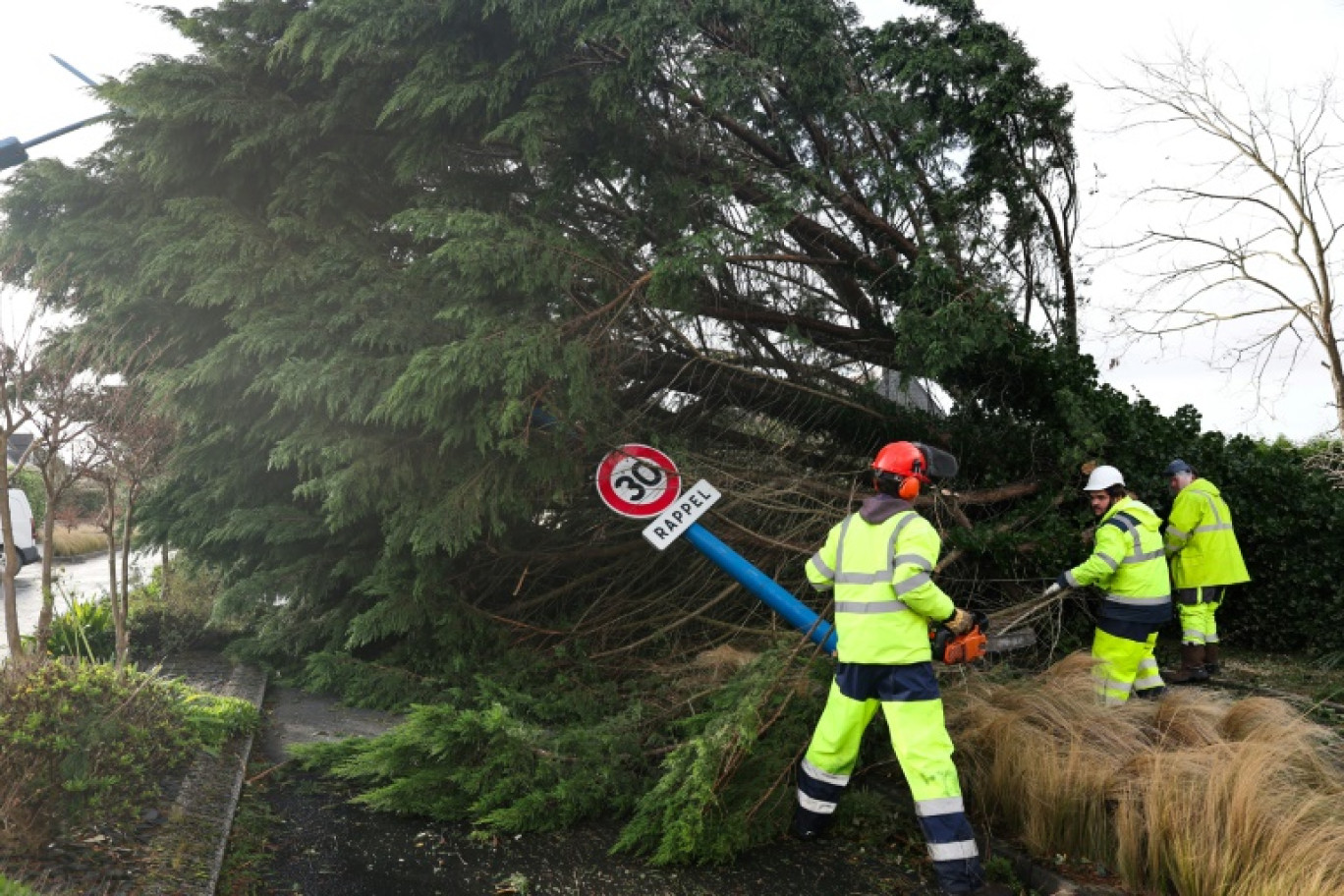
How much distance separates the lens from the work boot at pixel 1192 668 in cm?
764

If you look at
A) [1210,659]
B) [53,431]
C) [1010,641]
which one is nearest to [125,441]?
[53,431]

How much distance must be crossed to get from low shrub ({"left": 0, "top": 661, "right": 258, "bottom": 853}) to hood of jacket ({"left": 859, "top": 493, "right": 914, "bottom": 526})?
372 centimetres

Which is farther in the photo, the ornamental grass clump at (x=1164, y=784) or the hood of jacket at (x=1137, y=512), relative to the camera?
the hood of jacket at (x=1137, y=512)

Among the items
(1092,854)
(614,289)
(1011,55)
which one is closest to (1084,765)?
(1092,854)

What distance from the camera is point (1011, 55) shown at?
27.1 feet

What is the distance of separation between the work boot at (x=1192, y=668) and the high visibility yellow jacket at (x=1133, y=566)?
4.99 ft

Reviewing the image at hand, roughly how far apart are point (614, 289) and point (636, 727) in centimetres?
303

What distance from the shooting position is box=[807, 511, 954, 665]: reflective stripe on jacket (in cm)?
434

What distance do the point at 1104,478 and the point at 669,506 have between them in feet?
9.93

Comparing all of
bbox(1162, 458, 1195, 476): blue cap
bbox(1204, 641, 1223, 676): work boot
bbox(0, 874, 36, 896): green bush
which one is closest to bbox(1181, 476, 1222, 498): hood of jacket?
bbox(1162, 458, 1195, 476): blue cap

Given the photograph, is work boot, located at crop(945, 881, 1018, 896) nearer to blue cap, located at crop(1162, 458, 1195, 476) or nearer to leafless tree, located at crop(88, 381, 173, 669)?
blue cap, located at crop(1162, 458, 1195, 476)

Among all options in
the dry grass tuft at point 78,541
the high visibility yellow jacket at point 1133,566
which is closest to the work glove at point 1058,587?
the high visibility yellow jacket at point 1133,566

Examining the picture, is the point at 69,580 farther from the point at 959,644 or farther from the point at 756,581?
the point at 959,644

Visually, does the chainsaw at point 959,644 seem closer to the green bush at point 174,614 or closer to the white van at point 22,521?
the green bush at point 174,614
